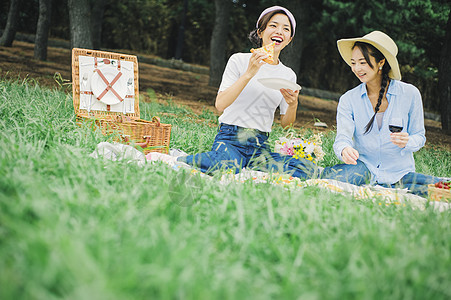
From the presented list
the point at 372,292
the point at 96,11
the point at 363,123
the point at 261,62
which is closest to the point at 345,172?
the point at 363,123

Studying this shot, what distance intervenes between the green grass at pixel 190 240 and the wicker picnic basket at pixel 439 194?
1.58ft

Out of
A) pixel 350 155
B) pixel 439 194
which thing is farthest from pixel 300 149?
pixel 439 194

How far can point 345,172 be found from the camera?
3258 millimetres

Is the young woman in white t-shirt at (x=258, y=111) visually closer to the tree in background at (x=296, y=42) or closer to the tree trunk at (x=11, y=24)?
the tree in background at (x=296, y=42)

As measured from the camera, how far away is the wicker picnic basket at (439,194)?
8.67ft

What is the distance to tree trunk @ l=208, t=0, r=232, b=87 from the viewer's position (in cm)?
987

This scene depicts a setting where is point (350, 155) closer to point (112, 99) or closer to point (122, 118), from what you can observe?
point (122, 118)

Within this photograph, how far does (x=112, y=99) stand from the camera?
12.7 ft

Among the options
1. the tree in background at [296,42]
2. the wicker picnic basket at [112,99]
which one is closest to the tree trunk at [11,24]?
the tree in background at [296,42]

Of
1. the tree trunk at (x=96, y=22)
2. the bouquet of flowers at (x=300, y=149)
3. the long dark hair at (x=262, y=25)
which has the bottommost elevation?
the bouquet of flowers at (x=300, y=149)

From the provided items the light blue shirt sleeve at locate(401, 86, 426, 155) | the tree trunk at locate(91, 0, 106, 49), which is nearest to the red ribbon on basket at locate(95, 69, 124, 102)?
the light blue shirt sleeve at locate(401, 86, 426, 155)

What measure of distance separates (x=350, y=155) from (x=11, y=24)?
442 inches

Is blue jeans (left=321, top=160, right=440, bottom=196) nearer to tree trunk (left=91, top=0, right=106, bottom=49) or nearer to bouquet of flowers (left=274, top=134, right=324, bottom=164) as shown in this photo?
bouquet of flowers (left=274, top=134, right=324, bottom=164)

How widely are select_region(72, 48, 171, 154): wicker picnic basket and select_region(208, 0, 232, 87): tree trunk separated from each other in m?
6.27
